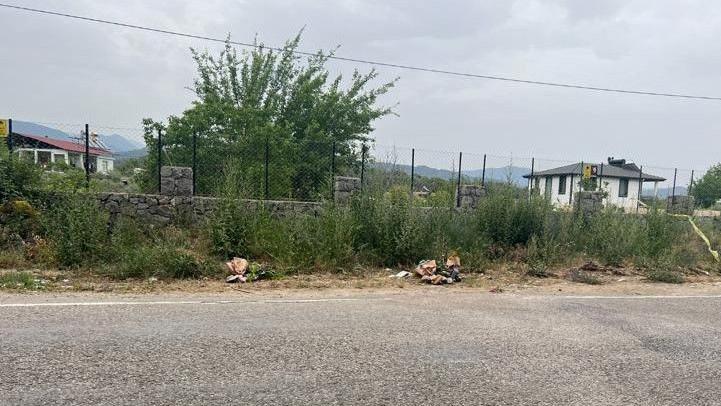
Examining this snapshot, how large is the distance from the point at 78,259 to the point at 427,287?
6.68 metres

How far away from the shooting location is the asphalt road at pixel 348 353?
396 centimetres

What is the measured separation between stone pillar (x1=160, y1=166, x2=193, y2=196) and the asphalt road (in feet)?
19.2

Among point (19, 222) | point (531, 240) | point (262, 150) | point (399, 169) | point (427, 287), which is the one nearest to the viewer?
point (427, 287)

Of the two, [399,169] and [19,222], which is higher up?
[399,169]

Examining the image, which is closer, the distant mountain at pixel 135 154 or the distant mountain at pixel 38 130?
the distant mountain at pixel 38 130

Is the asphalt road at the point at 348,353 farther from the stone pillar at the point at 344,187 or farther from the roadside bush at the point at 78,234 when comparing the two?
the stone pillar at the point at 344,187

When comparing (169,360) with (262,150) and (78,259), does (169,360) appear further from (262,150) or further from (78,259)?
(262,150)

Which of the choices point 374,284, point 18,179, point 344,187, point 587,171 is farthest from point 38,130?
point 587,171

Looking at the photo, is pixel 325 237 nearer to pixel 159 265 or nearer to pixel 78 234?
pixel 159 265

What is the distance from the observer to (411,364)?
466 centimetres

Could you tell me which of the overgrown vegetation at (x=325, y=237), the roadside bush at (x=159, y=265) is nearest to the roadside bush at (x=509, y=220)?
the overgrown vegetation at (x=325, y=237)

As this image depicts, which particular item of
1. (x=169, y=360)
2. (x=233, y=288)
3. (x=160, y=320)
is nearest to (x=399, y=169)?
(x=233, y=288)

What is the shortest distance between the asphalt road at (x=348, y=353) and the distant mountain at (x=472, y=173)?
690cm

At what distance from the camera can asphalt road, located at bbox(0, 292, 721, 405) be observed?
3957 millimetres
